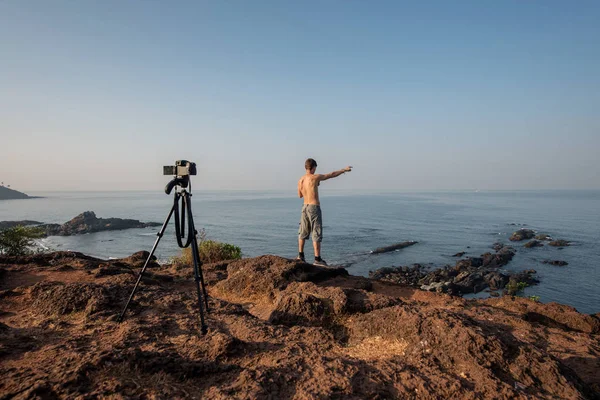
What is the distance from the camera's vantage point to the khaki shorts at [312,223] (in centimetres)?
767

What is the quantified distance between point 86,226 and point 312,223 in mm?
45100

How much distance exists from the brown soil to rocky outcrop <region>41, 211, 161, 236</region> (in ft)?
140

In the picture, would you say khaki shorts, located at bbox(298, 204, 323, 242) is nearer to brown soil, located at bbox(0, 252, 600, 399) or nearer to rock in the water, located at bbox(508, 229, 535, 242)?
brown soil, located at bbox(0, 252, 600, 399)

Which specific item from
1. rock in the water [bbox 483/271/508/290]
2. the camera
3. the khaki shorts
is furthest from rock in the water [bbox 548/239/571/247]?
the camera

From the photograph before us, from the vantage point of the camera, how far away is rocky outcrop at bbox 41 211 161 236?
132 feet

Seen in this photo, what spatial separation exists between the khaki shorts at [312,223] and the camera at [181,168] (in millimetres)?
3996

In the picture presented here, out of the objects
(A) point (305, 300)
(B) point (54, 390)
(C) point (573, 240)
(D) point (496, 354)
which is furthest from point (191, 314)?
(C) point (573, 240)

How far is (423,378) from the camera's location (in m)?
2.53

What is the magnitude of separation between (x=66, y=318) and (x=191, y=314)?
169cm

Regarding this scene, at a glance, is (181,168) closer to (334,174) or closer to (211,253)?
(334,174)

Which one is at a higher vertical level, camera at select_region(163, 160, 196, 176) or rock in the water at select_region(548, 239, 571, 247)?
camera at select_region(163, 160, 196, 176)

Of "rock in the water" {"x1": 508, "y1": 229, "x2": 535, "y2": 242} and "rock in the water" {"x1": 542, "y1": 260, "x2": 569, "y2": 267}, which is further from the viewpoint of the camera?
"rock in the water" {"x1": 508, "y1": 229, "x2": 535, "y2": 242}

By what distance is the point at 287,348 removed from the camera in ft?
9.92

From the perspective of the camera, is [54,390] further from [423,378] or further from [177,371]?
[423,378]
